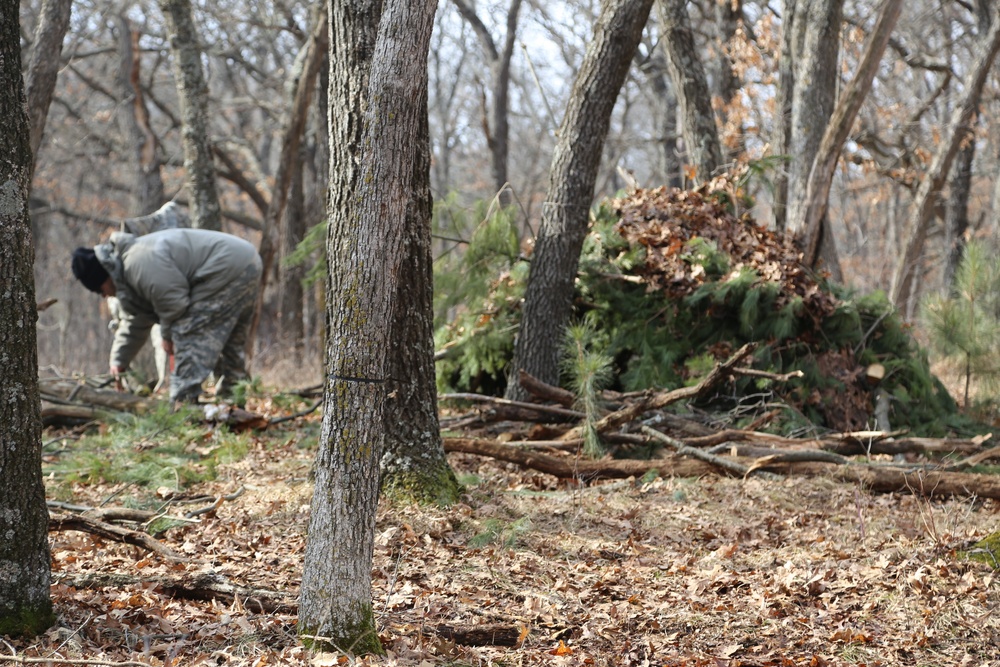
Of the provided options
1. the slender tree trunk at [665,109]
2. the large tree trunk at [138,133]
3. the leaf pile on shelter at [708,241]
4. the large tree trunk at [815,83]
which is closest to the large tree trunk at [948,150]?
the large tree trunk at [815,83]

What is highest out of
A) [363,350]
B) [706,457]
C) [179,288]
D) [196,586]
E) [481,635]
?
[179,288]

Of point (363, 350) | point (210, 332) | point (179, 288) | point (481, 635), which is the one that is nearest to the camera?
point (363, 350)

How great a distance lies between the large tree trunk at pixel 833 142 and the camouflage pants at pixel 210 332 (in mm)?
5574

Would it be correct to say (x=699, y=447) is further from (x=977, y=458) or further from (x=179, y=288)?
(x=179, y=288)

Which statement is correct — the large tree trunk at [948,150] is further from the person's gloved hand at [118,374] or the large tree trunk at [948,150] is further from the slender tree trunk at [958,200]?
the person's gloved hand at [118,374]

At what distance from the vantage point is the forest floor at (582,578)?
11.9ft

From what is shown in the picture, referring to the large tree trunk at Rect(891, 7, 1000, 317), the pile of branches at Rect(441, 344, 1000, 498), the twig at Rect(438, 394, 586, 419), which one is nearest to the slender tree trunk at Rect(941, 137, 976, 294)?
the large tree trunk at Rect(891, 7, 1000, 317)

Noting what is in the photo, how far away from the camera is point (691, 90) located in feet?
32.6

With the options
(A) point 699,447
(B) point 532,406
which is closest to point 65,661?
(B) point 532,406

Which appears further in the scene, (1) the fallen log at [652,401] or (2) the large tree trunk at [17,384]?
(1) the fallen log at [652,401]

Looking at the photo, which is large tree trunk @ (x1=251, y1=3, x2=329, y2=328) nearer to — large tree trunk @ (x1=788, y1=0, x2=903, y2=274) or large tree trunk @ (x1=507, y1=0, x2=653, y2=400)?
large tree trunk @ (x1=507, y1=0, x2=653, y2=400)

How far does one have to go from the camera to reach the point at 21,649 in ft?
10.8

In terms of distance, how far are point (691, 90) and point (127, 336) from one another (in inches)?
263

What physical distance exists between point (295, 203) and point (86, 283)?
8.16m
